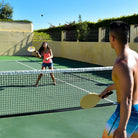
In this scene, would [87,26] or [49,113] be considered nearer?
[49,113]

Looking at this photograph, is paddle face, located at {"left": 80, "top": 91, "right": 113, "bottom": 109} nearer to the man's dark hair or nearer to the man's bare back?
the man's bare back

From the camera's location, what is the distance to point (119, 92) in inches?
78.7

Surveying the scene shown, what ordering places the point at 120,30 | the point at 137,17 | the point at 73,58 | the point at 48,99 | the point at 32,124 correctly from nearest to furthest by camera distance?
the point at 120,30 < the point at 32,124 < the point at 48,99 < the point at 137,17 < the point at 73,58

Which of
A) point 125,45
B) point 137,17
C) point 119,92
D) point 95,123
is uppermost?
point 137,17

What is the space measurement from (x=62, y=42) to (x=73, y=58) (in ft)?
9.75

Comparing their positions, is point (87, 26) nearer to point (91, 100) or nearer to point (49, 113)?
point (49, 113)

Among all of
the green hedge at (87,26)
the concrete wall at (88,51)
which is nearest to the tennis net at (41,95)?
the concrete wall at (88,51)

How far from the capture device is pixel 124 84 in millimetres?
1845

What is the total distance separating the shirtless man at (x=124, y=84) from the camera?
1.84 m

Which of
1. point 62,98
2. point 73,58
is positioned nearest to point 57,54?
point 73,58

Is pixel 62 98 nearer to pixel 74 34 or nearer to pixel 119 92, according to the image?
pixel 119 92

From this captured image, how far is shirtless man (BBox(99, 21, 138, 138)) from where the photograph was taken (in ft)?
6.02

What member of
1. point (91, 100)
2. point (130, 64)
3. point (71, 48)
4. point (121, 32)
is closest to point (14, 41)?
point (71, 48)

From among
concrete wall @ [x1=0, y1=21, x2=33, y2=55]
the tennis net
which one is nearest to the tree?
concrete wall @ [x1=0, y1=21, x2=33, y2=55]
